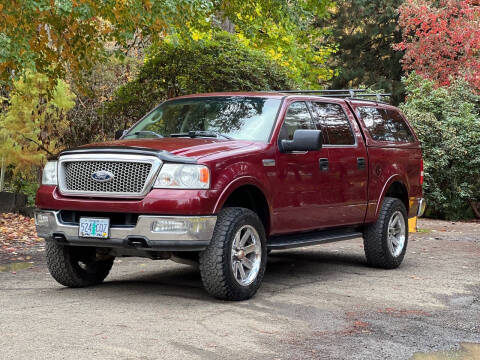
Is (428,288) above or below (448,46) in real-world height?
below

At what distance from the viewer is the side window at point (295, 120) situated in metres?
8.10

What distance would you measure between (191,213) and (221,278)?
0.67 meters

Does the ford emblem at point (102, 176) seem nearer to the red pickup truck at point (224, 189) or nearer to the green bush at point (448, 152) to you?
the red pickup truck at point (224, 189)

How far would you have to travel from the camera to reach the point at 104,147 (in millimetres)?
7250

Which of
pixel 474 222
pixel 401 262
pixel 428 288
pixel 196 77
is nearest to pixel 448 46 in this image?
pixel 474 222

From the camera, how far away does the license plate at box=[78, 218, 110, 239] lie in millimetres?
6879

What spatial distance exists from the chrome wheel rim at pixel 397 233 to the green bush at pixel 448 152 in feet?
28.1

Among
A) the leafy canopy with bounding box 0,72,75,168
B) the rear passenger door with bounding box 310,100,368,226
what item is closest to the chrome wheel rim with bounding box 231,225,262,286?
the rear passenger door with bounding box 310,100,368,226

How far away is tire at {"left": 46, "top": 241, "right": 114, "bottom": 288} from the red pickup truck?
12 millimetres

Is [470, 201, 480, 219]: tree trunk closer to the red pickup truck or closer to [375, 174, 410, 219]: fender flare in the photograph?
[375, 174, 410, 219]: fender flare

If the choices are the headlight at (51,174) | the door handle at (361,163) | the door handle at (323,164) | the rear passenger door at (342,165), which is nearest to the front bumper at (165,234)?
the headlight at (51,174)

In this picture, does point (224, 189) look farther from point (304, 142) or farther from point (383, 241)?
point (383, 241)

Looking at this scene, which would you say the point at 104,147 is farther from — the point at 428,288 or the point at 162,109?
the point at 428,288

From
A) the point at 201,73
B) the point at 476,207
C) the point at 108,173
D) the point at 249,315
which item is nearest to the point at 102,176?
the point at 108,173
